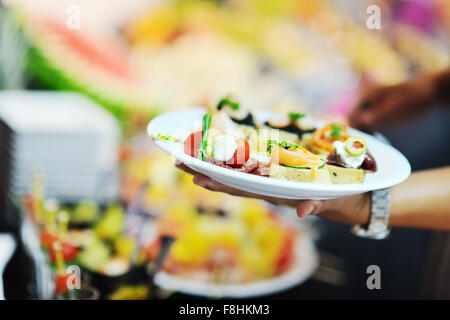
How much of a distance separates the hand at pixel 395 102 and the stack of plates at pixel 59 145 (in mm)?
905

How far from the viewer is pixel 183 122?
0.90 metres

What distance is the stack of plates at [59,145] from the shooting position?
4.71 ft

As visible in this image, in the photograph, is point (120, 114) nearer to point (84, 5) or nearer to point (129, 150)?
point (129, 150)

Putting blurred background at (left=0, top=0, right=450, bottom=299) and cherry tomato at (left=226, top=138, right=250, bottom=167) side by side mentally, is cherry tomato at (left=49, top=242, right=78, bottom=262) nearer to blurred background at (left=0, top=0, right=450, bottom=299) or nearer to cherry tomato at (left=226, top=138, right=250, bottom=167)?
blurred background at (left=0, top=0, right=450, bottom=299)

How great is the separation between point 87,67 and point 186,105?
390mm

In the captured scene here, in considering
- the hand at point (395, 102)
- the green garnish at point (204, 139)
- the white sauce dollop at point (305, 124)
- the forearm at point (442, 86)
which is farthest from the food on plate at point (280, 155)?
the forearm at point (442, 86)

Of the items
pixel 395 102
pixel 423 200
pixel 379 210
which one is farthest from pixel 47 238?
pixel 395 102

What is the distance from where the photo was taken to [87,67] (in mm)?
→ 1542

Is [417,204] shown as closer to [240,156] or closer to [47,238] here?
[240,156]

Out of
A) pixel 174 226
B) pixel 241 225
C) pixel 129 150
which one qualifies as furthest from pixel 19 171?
pixel 241 225

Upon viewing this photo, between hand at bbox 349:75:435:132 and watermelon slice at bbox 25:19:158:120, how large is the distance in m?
0.78

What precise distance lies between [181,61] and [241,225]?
66 cm

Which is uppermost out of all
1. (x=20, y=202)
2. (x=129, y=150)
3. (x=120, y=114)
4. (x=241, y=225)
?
(x=120, y=114)

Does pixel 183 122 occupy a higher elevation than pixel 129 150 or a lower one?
higher
